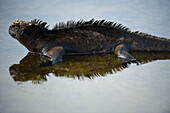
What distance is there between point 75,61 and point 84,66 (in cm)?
50

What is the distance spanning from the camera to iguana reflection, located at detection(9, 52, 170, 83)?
393 centimetres

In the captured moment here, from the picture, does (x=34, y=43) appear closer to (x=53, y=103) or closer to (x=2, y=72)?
(x=2, y=72)

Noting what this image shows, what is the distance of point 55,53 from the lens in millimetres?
5266

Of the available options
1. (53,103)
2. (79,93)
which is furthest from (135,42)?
(53,103)

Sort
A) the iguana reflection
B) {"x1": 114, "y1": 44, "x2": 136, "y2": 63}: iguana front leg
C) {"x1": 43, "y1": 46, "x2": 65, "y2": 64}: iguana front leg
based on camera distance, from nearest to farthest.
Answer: the iguana reflection
{"x1": 43, "y1": 46, "x2": 65, "y2": 64}: iguana front leg
{"x1": 114, "y1": 44, "x2": 136, "y2": 63}: iguana front leg

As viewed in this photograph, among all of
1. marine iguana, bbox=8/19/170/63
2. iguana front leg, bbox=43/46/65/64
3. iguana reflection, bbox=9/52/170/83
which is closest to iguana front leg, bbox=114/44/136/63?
marine iguana, bbox=8/19/170/63

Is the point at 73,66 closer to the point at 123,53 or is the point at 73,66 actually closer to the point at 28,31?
the point at 123,53

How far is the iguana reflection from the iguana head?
579 mm

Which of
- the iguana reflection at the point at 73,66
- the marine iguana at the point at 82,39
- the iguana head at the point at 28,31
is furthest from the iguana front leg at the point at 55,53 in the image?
the iguana head at the point at 28,31

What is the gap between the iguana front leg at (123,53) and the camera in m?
5.36

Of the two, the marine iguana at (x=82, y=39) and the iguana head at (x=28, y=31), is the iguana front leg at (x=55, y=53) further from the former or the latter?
the iguana head at (x=28, y=31)

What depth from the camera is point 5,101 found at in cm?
284

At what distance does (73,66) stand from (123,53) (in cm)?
171

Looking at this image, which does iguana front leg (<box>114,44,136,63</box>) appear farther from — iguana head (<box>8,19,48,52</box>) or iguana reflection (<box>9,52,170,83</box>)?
iguana head (<box>8,19,48,52</box>)
